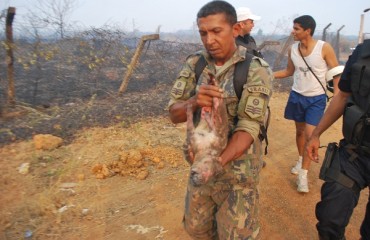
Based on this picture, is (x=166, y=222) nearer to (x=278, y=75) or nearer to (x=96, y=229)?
(x=96, y=229)

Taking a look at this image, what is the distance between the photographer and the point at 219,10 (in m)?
1.69

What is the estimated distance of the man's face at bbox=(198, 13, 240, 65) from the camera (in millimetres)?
1692

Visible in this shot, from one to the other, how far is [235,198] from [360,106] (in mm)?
1023

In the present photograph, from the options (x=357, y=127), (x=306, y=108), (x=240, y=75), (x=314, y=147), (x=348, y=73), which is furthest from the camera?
(x=306, y=108)

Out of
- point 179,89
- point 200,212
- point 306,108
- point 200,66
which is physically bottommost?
point 200,212

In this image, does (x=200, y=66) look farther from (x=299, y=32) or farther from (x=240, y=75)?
(x=299, y=32)

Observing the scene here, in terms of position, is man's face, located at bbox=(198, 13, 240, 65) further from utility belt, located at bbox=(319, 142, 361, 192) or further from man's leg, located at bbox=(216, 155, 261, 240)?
utility belt, located at bbox=(319, 142, 361, 192)

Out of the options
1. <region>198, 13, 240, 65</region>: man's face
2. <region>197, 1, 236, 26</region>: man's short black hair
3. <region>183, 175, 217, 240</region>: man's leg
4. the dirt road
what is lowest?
the dirt road

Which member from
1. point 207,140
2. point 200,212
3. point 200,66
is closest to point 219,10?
point 200,66

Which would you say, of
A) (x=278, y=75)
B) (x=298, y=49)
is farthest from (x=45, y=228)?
(x=298, y=49)

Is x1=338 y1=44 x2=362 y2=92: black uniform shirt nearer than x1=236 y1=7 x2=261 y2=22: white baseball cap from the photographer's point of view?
Yes

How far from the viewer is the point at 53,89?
710cm

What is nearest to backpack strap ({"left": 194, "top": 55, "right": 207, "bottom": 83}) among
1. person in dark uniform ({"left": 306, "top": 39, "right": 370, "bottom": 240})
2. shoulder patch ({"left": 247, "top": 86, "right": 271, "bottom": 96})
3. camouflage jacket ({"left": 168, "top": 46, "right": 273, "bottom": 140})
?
camouflage jacket ({"left": 168, "top": 46, "right": 273, "bottom": 140})

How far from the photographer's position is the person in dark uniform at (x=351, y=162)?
198 cm
